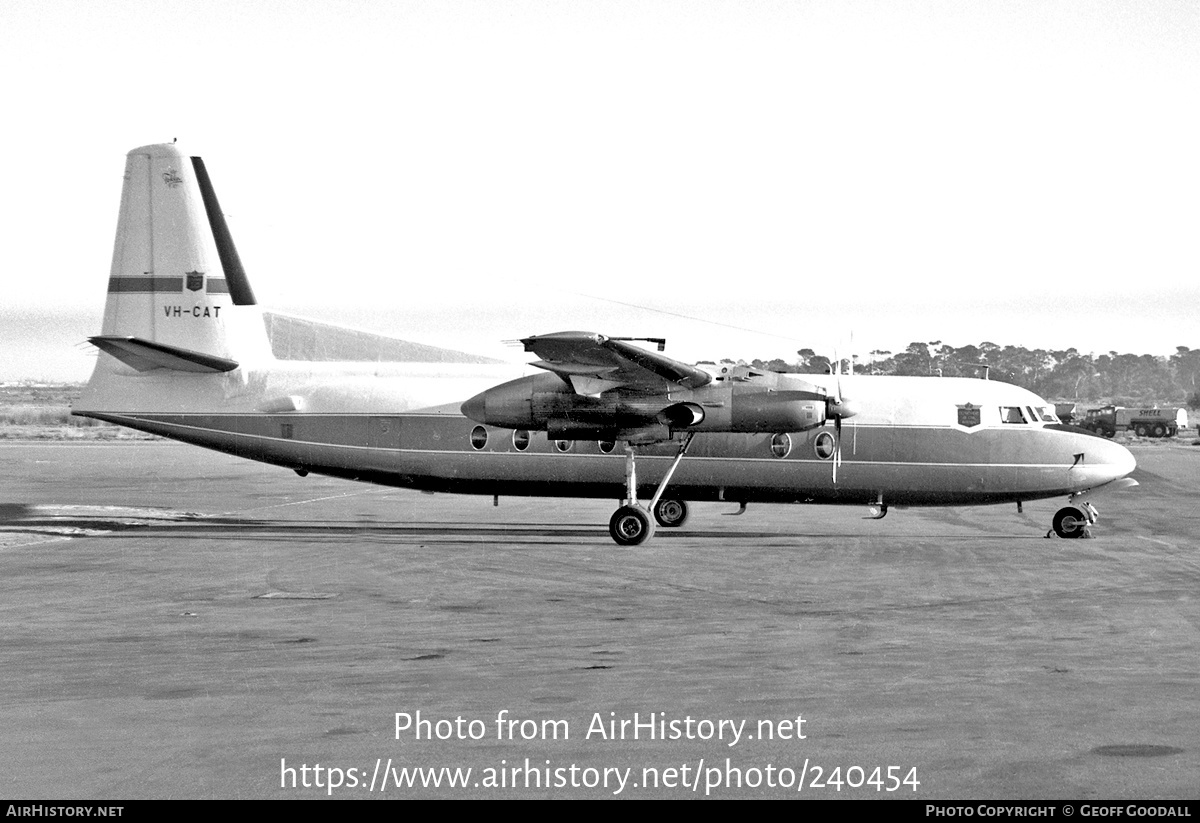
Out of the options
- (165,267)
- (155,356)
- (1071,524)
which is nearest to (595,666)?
(1071,524)

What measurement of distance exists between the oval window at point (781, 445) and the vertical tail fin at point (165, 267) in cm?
1073

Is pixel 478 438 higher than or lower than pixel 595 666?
higher

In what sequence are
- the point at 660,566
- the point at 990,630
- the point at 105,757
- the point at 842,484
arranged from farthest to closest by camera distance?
the point at 842,484 → the point at 660,566 → the point at 990,630 → the point at 105,757

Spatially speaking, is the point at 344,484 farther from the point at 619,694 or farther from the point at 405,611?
the point at 619,694

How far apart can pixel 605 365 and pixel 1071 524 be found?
964 centimetres

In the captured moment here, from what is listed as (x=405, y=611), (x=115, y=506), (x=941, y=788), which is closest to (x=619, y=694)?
(x=941, y=788)

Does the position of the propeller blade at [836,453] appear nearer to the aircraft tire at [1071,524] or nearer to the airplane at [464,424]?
the airplane at [464,424]

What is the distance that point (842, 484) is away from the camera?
2284 centimetres

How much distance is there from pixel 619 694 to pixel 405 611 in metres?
4.89

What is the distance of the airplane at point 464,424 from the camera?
74.7 ft

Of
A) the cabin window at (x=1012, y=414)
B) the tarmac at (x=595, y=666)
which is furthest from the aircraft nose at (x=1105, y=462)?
the tarmac at (x=595, y=666)

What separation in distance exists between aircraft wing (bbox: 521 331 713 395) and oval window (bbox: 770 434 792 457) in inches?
91.2

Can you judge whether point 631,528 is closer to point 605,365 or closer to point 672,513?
point 605,365

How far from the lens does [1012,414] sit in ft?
76.7
